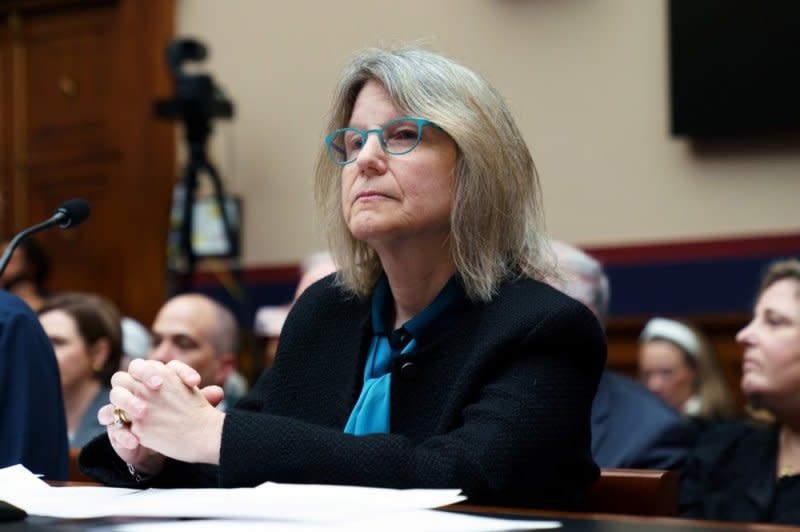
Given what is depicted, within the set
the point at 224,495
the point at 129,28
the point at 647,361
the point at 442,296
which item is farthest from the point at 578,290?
the point at 129,28

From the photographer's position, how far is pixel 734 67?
5195mm

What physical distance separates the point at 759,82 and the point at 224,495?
430 centimetres

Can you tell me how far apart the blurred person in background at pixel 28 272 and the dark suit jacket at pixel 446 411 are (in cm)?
330

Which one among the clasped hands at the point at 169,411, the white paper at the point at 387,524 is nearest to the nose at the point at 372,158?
the clasped hands at the point at 169,411

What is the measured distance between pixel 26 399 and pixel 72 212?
1.10 ft

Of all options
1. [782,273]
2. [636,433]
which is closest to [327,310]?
[636,433]

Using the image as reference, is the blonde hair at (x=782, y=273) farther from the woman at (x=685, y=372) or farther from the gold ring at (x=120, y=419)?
the gold ring at (x=120, y=419)

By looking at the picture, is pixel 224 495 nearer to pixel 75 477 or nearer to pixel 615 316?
pixel 75 477

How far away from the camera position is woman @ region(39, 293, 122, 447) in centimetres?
376

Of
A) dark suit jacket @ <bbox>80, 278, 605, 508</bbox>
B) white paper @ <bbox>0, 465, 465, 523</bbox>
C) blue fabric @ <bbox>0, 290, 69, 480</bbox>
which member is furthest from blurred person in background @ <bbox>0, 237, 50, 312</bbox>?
white paper @ <bbox>0, 465, 465, 523</bbox>

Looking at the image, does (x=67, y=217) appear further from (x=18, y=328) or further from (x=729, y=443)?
(x=729, y=443)

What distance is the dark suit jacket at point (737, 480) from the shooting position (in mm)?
2795

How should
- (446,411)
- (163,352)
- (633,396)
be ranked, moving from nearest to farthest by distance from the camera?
(446,411) < (633,396) < (163,352)

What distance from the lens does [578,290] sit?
114 inches
